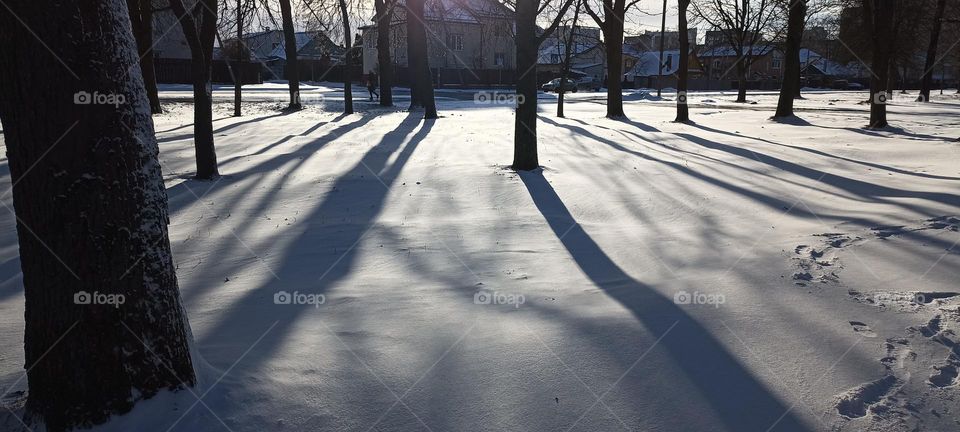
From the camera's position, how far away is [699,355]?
362 centimetres

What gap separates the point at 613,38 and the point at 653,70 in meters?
62.9

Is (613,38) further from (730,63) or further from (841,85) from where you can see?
(730,63)

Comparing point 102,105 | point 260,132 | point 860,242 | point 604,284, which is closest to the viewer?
point 102,105

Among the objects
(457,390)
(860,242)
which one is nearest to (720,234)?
(860,242)

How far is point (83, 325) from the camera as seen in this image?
9.09 ft

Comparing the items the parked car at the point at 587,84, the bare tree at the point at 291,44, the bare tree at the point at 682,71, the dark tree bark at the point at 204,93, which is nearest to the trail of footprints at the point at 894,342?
the dark tree bark at the point at 204,93

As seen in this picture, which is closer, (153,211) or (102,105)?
(102,105)

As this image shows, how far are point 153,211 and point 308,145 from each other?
11.2 metres

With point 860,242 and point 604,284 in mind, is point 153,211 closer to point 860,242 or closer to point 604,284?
point 604,284

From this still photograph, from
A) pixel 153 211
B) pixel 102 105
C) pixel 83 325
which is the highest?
pixel 102 105

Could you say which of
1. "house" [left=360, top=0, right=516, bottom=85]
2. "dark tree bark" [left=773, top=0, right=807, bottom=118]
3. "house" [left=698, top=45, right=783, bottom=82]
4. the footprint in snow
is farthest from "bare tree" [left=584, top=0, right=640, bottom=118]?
"house" [left=698, top=45, right=783, bottom=82]

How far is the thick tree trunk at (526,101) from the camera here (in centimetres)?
1010

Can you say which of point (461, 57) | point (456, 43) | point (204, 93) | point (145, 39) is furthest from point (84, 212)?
point (461, 57)

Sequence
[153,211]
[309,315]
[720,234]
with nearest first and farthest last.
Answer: [153,211], [309,315], [720,234]
